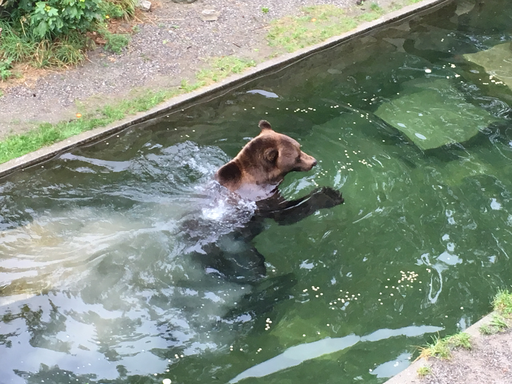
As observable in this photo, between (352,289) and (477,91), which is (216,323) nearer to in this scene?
(352,289)

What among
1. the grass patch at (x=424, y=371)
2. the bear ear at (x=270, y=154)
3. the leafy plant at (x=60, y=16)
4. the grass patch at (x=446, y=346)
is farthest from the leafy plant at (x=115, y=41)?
the grass patch at (x=424, y=371)

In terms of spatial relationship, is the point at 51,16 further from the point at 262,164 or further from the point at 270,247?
the point at 270,247

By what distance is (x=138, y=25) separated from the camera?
983 cm

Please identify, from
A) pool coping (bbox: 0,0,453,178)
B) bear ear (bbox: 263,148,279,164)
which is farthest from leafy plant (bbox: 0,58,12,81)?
bear ear (bbox: 263,148,279,164)

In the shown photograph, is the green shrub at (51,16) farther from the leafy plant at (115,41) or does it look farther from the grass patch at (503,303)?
the grass patch at (503,303)

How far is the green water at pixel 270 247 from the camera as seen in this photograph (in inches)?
189

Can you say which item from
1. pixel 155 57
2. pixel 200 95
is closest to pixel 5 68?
pixel 155 57

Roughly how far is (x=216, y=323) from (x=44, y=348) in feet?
5.40

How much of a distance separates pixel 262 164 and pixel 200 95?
296cm

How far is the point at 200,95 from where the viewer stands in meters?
8.16

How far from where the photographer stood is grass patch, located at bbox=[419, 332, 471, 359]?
15.1ft

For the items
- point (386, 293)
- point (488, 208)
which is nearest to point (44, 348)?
point (386, 293)

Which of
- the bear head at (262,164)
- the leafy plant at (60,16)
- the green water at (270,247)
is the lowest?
the green water at (270,247)

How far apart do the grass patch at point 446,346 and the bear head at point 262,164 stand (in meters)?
2.30
